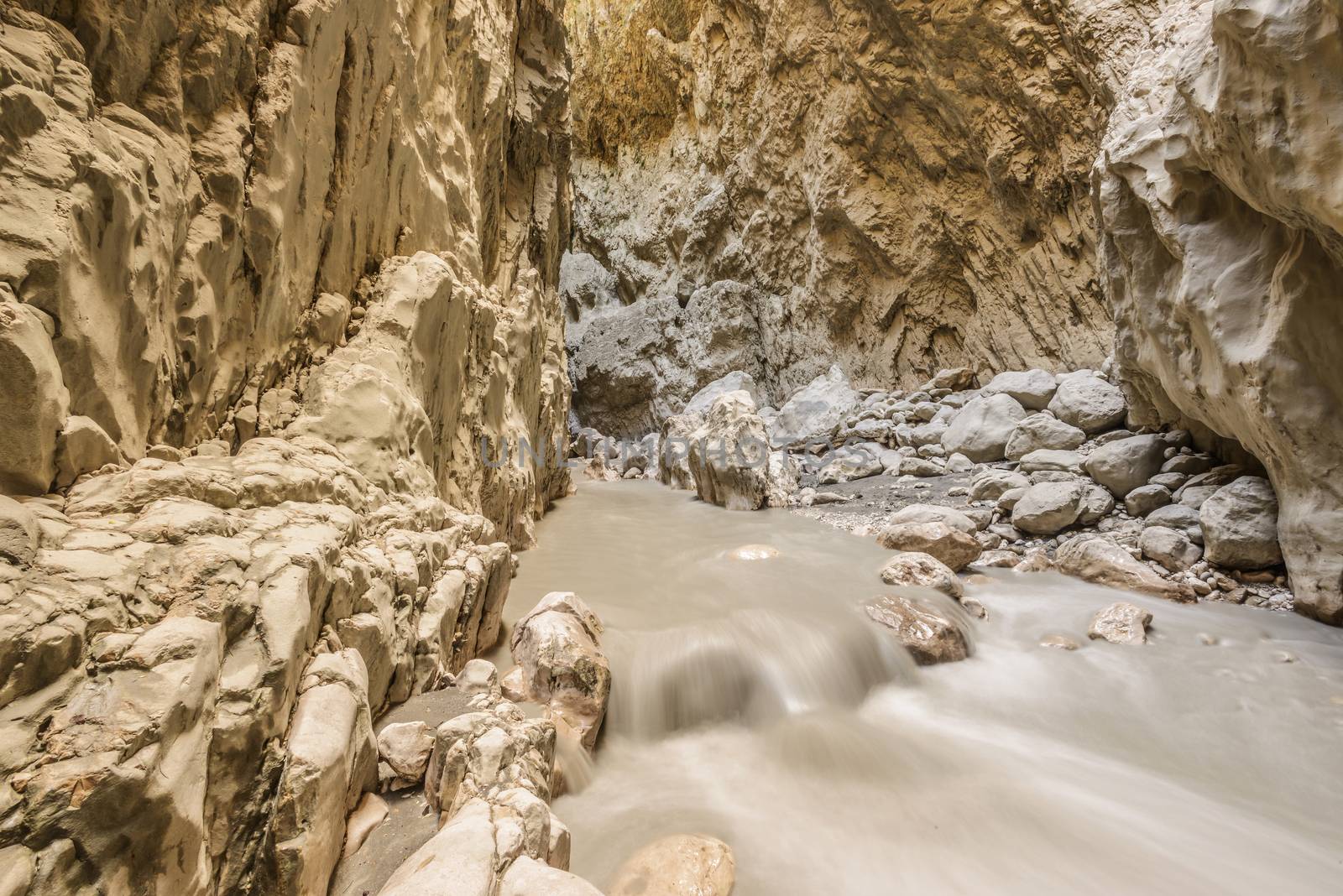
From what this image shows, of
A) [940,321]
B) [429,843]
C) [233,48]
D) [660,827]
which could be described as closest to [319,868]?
[429,843]

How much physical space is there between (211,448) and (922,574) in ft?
14.3

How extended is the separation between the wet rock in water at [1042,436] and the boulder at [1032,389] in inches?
30.3

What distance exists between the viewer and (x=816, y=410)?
41.2 feet

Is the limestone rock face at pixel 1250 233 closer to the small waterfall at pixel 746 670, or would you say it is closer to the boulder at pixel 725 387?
the small waterfall at pixel 746 670

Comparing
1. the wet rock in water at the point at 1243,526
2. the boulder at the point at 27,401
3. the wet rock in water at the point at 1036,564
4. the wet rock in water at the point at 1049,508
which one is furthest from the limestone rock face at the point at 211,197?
the wet rock in water at the point at 1243,526

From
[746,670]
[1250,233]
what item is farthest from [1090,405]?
[746,670]

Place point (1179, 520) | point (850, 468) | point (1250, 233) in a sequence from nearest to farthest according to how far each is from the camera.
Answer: point (1250, 233) < point (1179, 520) < point (850, 468)

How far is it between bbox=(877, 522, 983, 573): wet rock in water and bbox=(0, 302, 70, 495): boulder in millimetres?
5249

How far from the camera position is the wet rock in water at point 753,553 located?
5219mm

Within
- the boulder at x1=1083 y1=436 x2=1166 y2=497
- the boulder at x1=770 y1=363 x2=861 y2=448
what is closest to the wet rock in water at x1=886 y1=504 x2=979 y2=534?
the boulder at x1=1083 y1=436 x2=1166 y2=497

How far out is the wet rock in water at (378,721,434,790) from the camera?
1.66m

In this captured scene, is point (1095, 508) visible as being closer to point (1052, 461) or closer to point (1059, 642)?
point (1052, 461)

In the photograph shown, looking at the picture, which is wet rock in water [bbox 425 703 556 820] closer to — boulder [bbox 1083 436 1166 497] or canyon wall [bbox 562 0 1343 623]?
canyon wall [bbox 562 0 1343 623]

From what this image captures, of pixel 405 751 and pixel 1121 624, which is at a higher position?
pixel 405 751
